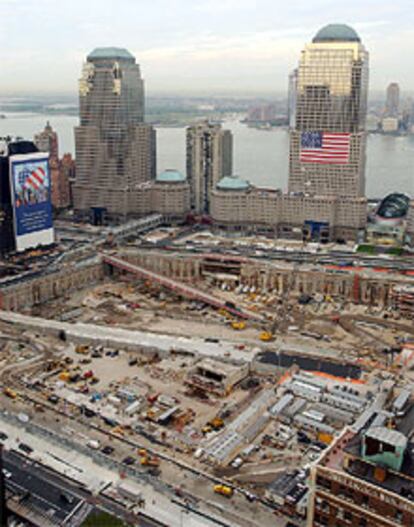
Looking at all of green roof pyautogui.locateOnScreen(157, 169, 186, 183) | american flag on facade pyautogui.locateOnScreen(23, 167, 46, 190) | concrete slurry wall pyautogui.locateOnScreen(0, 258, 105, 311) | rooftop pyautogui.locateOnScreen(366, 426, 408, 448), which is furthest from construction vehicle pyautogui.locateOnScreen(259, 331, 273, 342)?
green roof pyautogui.locateOnScreen(157, 169, 186, 183)

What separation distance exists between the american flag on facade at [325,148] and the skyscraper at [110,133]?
25.4 metres

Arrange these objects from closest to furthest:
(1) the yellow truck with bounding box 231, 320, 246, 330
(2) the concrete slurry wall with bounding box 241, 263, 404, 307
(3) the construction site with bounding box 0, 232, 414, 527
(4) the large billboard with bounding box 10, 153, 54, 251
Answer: (3) the construction site with bounding box 0, 232, 414, 527, (1) the yellow truck with bounding box 231, 320, 246, 330, (2) the concrete slurry wall with bounding box 241, 263, 404, 307, (4) the large billboard with bounding box 10, 153, 54, 251

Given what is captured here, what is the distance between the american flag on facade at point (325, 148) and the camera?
3467 inches

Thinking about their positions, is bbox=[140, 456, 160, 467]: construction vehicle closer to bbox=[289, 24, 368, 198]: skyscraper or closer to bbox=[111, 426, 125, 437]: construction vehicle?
bbox=[111, 426, 125, 437]: construction vehicle

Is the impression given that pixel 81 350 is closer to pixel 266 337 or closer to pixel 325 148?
pixel 266 337

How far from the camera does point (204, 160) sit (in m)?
100

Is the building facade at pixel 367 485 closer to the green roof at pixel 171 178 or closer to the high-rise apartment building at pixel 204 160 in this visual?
the green roof at pixel 171 178

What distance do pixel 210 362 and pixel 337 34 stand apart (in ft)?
198

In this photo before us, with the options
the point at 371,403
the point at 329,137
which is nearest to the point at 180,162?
the point at 329,137

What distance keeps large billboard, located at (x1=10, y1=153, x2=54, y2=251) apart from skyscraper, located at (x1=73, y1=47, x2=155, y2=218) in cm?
1948

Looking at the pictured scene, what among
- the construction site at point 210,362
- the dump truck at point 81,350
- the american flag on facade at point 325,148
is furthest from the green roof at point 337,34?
the dump truck at point 81,350

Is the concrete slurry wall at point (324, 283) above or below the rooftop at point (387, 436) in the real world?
below

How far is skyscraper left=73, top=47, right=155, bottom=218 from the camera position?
3660 inches

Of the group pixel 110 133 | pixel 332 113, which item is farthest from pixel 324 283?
pixel 110 133
